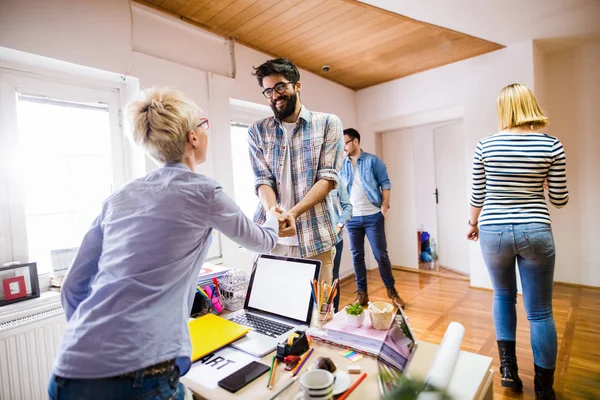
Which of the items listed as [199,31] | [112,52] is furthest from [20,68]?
[199,31]

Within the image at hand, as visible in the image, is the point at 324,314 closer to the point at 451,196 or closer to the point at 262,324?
the point at 262,324

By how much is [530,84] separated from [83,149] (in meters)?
3.93

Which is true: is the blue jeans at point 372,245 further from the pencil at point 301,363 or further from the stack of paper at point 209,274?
the pencil at point 301,363

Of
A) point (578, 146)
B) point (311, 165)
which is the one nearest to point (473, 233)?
point (311, 165)

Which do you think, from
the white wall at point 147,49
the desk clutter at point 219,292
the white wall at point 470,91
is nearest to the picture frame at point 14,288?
the white wall at point 147,49

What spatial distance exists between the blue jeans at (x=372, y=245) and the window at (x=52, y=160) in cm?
222

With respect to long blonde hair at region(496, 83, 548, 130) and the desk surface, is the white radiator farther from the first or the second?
long blonde hair at region(496, 83, 548, 130)

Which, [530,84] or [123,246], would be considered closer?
[123,246]

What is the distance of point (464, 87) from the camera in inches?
145

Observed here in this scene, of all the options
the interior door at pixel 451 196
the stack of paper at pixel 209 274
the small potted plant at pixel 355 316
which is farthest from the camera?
the interior door at pixel 451 196

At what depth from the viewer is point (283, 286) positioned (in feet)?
4.16

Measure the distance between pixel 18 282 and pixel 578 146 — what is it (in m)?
4.88

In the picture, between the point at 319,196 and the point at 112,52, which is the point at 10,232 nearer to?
the point at 112,52

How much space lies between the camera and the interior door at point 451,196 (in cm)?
415
